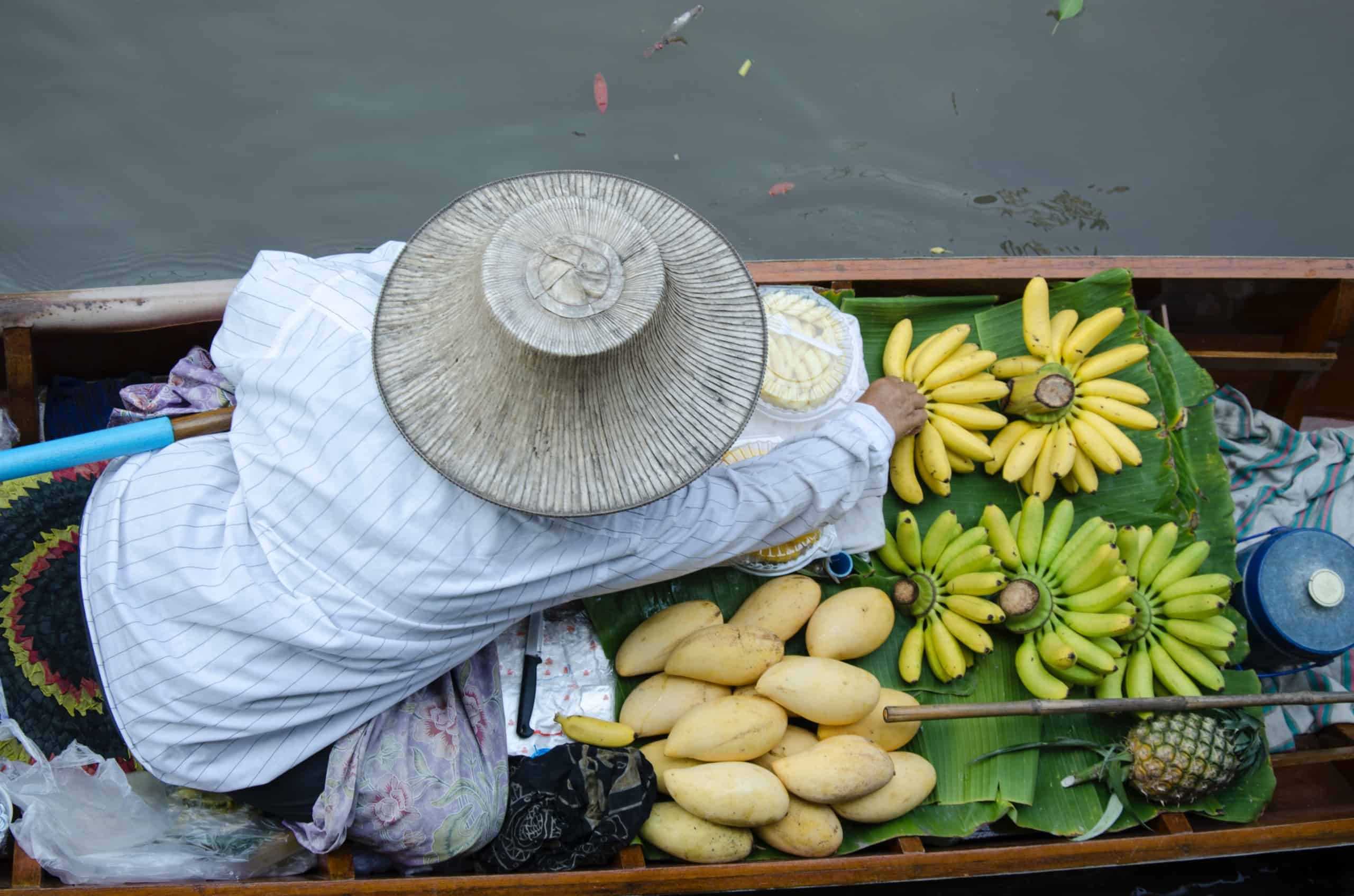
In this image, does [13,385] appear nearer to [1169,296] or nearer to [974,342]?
[974,342]

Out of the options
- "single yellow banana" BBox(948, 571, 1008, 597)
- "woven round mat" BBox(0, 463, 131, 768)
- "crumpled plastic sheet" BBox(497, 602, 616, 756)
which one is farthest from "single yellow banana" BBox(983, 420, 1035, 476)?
"woven round mat" BBox(0, 463, 131, 768)

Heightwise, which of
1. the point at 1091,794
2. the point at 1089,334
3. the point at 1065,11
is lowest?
the point at 1091,794

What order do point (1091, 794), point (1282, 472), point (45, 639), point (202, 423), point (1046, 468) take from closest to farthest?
1. point (45, 639)
2. point (202, 423)
3. point (1091, 794)
4. point (1046, 468)
5. point (1282, 472)

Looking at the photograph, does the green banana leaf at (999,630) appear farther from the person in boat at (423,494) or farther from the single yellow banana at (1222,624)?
the person in boat at (423,494)

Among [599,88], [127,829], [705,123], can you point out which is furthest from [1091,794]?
[599,88]

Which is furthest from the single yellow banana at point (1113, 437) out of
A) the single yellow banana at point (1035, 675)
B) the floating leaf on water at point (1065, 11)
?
the floating leaf on water at point (1065, 11)

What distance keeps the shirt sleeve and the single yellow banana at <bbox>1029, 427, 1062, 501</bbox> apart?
0.53 meters

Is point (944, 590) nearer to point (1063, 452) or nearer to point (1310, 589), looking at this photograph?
point (1063, 452)

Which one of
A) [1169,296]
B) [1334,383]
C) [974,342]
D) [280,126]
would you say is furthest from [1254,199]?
[280,126]

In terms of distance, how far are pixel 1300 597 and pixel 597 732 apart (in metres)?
1.91

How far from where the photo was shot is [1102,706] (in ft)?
7.48

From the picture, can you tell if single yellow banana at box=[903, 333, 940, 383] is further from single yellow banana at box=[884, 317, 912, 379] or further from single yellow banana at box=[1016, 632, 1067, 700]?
single yellow banana at box=[1016, 632, 1067, 700]

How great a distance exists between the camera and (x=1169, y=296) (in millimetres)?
2977

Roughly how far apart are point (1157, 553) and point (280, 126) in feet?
11.1
